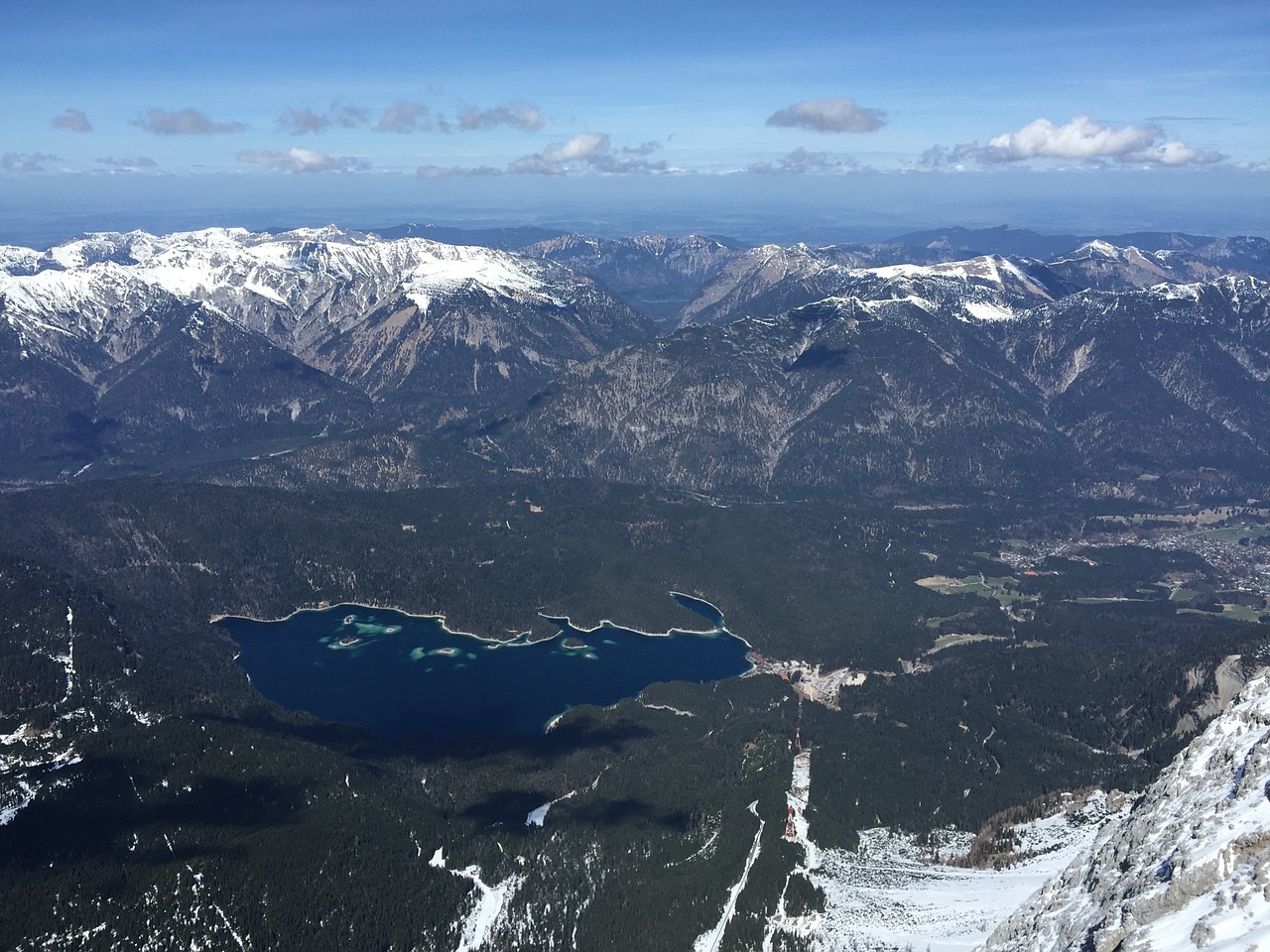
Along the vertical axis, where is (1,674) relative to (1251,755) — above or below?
below

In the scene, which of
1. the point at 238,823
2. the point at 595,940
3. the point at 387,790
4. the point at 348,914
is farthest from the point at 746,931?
the point at 238,823

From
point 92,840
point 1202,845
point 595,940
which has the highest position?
point 1202,845

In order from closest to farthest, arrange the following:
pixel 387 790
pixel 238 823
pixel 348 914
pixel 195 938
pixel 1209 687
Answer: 1. pixel 195 938
2. pixel 348 914
3. pixel 238 823
4. pixel 387 790
5. pixel 1209 687

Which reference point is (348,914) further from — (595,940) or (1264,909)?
(1264,909)

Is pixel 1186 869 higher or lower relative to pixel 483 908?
higher

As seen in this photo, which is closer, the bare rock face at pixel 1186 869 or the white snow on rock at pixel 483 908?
the bare rock face at pixel 1186 869

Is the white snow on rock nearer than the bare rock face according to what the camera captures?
No

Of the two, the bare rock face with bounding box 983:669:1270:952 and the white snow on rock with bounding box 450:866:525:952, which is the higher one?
the bare rock face with bounding box 983:669:1270:952

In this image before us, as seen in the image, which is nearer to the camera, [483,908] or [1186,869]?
[1186,869]
